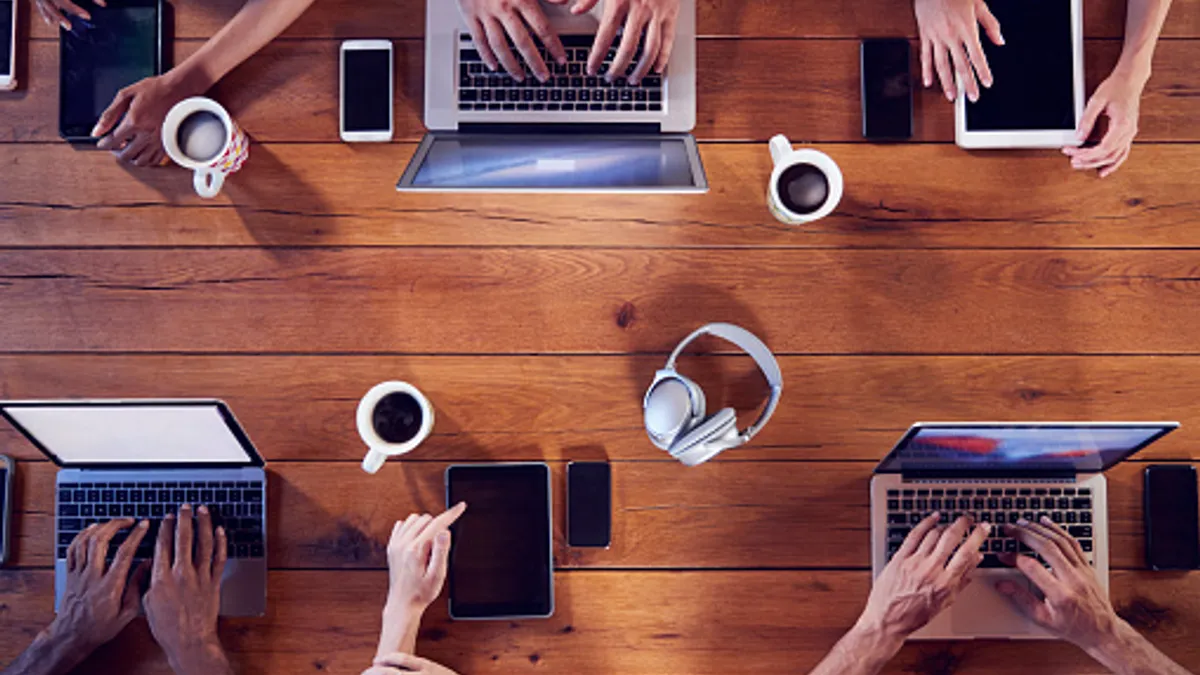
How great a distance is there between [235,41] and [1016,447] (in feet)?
5.46

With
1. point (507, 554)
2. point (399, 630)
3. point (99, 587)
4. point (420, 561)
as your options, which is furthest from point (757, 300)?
point (99, 587)

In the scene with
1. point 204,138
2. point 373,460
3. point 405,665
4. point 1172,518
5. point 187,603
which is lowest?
point 405,665

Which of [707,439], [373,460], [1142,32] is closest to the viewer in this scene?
[707,439]

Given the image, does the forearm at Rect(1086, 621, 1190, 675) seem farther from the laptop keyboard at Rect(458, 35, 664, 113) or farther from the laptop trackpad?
the laptop keyboard at Rect(458, 35, 664, 113)

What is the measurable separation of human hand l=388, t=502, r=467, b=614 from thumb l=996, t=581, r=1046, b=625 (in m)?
1.05

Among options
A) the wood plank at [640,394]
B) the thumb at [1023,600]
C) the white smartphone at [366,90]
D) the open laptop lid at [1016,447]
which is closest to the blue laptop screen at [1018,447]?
the open laptop lid at [1016,447]

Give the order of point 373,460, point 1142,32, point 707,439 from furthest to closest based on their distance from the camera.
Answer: point 1142,32
point 373,460
point 707,439

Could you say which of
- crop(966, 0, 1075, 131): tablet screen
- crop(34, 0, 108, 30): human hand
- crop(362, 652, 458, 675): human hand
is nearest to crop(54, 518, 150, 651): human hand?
crop(362, 652, 458, 675): human hand

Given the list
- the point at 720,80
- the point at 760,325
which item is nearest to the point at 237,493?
the point at 760,325

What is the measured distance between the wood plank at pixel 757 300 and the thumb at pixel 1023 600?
458 millimetres

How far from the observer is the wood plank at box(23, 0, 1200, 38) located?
5.61 feet

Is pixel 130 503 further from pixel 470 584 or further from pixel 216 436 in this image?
pixel 470 584

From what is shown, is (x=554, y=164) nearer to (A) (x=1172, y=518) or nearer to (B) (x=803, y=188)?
(B) (x=803, y=188)

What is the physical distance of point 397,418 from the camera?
1.60 metres
